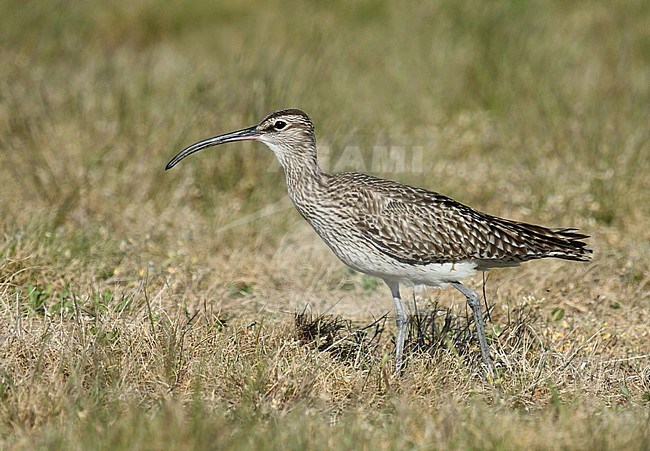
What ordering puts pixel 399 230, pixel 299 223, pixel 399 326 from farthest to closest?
1. pixel 299 223
2. pixel 399 326
3. pixel 399 230

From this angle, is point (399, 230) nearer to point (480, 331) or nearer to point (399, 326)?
point (399, 326)

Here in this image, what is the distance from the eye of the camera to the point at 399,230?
Result: 18.7ft

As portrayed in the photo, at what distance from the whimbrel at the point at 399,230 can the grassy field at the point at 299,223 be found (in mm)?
419

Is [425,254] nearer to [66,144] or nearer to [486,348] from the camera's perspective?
[486,348]

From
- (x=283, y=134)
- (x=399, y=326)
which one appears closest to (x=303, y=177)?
(x=283, y=134)

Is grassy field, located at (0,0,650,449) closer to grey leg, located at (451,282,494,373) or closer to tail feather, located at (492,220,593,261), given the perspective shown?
grey leg, located at (451,282,494,373)

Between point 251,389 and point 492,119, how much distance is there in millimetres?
6269

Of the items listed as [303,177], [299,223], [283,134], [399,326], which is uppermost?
[283,134]

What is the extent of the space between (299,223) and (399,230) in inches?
107

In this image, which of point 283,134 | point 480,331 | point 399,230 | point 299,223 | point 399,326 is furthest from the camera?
point 299,223

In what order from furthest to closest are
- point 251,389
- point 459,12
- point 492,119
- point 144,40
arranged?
1. point 144,40
2. point 459,12
3. point 492,119
4. point 251,389

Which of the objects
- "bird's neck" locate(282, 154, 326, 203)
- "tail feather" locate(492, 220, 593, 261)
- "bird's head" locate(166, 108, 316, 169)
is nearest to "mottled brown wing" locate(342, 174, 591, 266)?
"tail feather" locate(492, 220, 593, 261)

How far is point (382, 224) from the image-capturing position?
18.6ft

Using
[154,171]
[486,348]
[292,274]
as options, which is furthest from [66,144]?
[486,348]
